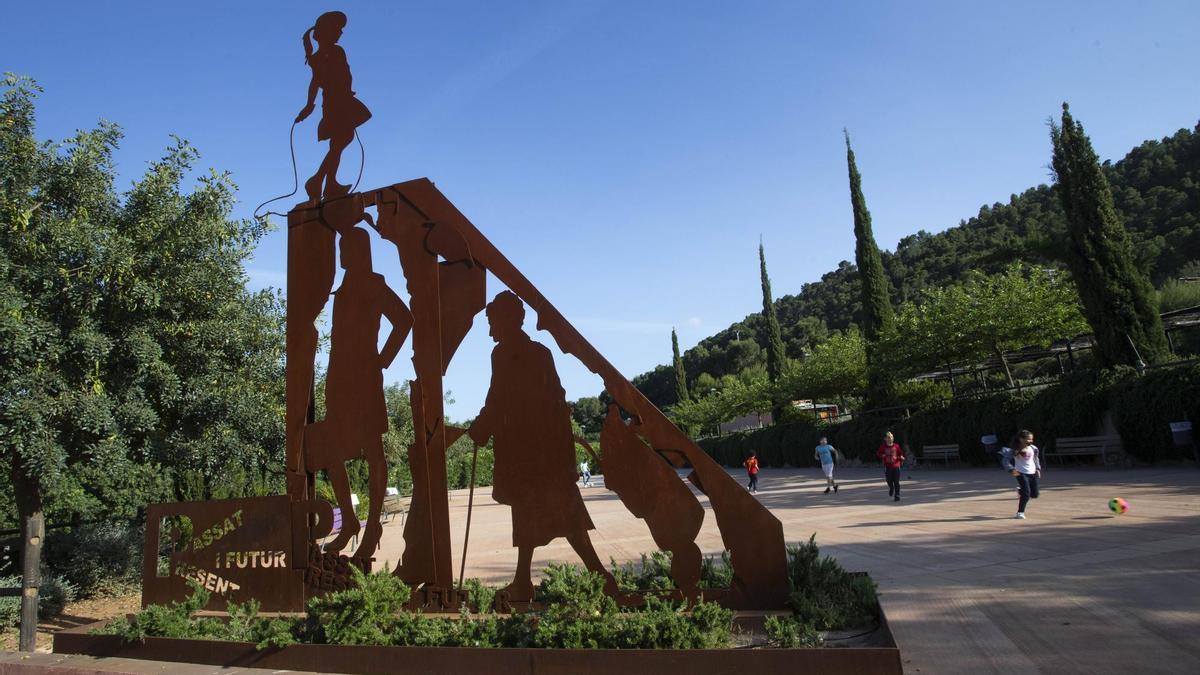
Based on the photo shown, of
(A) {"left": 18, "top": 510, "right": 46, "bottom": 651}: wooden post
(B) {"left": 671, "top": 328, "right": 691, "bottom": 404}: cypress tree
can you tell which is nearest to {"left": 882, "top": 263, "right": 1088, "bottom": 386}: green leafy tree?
(A) {"left": 18, "top": 510, "right": 46, "bottom": 651}: wooden post

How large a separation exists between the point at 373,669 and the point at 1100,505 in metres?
10.1

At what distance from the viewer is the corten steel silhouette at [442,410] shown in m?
4.64

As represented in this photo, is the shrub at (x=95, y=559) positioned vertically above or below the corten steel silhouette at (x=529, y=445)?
below

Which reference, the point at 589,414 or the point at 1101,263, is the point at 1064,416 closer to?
the point at 1101,263

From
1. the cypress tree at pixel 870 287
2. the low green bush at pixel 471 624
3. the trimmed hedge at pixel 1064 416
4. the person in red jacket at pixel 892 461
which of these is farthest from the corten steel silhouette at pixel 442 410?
the cypress tree at pixel 870 287

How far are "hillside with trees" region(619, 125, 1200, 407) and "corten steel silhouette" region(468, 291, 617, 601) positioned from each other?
58.8 feet

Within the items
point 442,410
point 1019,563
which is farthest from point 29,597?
point 1019,563

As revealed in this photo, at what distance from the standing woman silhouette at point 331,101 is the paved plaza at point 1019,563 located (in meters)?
4.46

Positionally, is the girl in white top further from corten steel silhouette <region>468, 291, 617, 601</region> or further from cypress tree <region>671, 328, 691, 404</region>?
A: cypress tree <region>671, 328, 691, 404</region>

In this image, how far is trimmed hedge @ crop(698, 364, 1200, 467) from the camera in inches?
528

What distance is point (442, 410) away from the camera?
5.15 m

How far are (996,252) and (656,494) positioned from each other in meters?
19.3

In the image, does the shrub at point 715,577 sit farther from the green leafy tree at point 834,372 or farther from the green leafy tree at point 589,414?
the green leafy tree at point 589,414

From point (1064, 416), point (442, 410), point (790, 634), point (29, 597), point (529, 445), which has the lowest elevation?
point (790, 634)
